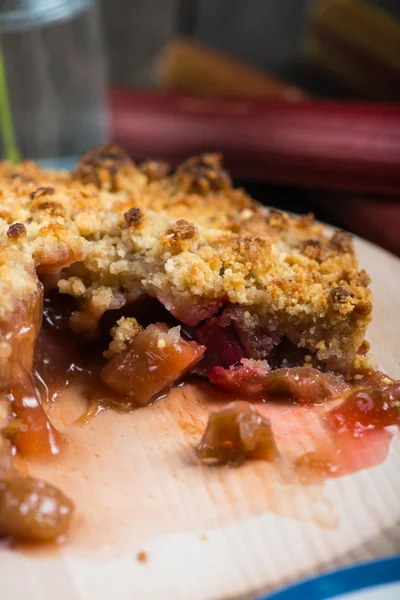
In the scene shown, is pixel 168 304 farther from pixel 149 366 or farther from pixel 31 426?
pixel 31 426

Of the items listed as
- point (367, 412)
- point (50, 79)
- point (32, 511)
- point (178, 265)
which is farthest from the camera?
point (50, 79)

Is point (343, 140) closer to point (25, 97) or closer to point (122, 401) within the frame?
point (25, 97)

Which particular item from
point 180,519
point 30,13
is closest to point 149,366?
point 180,519

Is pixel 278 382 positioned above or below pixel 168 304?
below

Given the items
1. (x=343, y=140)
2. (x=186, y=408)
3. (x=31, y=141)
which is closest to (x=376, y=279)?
(x=186, y=408)

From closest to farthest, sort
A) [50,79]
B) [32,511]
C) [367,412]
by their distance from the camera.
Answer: [32,511], [367,412], [50,79]

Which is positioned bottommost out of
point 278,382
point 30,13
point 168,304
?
point 278,382
